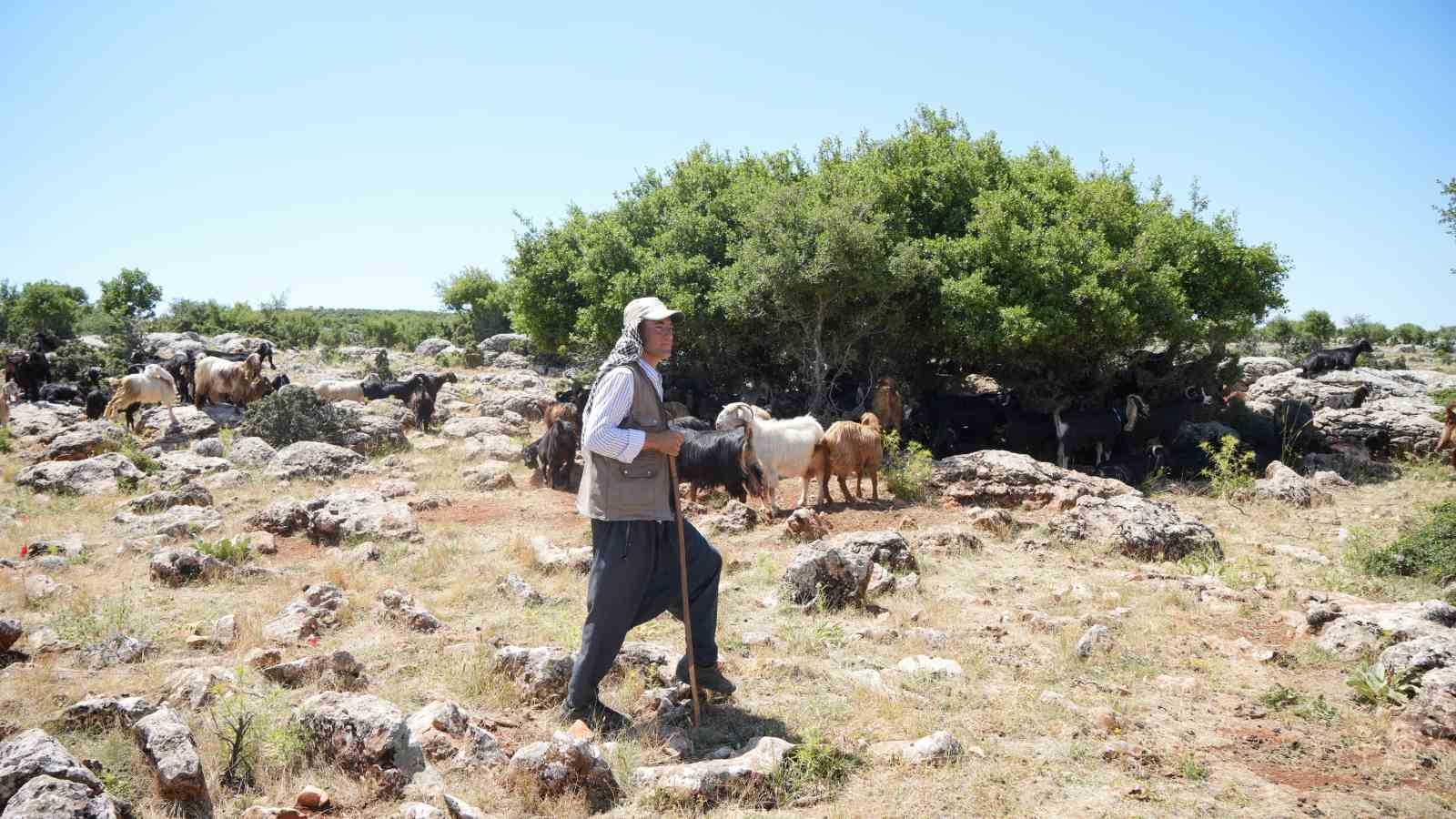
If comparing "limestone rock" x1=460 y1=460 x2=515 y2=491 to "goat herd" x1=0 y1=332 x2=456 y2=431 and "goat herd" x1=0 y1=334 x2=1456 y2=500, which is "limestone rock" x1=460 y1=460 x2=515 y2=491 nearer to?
"goat herd" x1=0 y1=334 x2=1456 y2=500

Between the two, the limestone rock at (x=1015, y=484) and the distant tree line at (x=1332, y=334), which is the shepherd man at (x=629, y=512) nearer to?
the limestone rock at (x=1015, y=484)

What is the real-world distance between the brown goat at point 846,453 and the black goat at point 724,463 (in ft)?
2.57

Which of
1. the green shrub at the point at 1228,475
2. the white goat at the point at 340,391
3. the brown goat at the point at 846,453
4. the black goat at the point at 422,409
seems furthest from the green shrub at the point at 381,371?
the green shrub at the point at 1228,475

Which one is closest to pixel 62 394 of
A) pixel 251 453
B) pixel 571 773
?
pixel 251 453

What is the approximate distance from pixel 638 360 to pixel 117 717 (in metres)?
3.01

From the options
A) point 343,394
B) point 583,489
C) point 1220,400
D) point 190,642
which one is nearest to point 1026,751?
point 583,489

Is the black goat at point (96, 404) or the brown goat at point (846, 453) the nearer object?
the brown goat at point (846, 453)

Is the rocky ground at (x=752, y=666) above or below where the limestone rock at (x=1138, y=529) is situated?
below

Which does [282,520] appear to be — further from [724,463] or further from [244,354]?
[244,354]

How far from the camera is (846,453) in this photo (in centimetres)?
1050

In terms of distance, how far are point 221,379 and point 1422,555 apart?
2072 centimetres

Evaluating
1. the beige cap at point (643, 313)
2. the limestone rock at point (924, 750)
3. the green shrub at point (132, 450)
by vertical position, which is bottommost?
the limestone rock at point (924, 750)

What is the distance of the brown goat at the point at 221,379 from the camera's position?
19.2 meters

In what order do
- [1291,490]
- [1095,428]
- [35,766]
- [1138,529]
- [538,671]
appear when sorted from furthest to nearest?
[1095,428], [1291,490], [1138,529], [538,671], [35,766]
